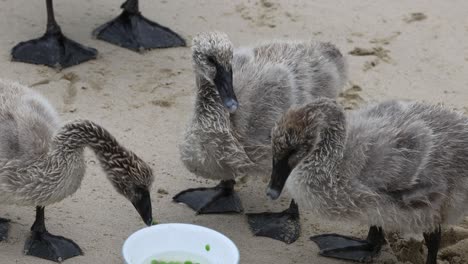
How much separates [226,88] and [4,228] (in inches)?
60.3

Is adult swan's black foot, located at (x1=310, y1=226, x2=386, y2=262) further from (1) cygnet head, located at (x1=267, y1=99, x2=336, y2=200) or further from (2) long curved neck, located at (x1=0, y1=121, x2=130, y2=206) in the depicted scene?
(2) long curved neck, located at (x1=0, y1=121, x2=130, y2=206)

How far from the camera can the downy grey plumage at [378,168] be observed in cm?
520

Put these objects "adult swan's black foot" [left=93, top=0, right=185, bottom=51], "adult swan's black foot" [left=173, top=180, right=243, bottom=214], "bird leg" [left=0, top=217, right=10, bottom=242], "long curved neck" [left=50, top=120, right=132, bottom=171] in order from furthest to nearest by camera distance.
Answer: "adult swan's black foot" [left=93, top=0, right=185, bottom=51]
"adult swan's black foot" [left=173, top=180, right=243, bottom=214]
"bird leg" [left=0, top=217, right=10, bottom=242]
"long curved neck" [left=50, top=120, right=132, bottom=171]

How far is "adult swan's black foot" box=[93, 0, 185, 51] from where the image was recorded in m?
8.02

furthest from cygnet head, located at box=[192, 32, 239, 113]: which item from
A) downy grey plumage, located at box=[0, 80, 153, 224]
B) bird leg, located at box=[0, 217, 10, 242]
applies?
bird leg, located at box=[0, 217, 10, 242]

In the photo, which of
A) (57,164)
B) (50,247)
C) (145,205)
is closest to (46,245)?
(50,247)

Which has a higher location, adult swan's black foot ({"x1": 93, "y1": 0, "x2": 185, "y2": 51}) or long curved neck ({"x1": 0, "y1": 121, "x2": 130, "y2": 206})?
long curved neck ({"x1": 0, "y1": 121, "x2": 130, "y2": 206})

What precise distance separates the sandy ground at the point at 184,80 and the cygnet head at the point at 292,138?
2.32 feet

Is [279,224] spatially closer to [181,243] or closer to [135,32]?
[181,243]

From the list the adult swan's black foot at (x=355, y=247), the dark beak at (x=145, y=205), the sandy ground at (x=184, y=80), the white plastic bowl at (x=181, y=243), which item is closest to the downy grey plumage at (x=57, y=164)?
the dark beak at (x=145, y=205)

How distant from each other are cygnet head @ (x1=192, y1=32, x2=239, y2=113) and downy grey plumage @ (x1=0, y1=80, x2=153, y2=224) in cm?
66

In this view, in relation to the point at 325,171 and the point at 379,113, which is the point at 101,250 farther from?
the point at 379,113

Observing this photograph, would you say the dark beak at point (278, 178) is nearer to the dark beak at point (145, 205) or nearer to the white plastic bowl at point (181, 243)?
the white plastic bowl at point (181, 243)

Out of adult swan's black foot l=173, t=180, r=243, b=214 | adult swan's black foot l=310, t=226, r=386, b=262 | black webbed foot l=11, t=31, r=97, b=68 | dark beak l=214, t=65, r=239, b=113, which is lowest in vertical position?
black webbed foot l=11, t=31, r=97, b=68
